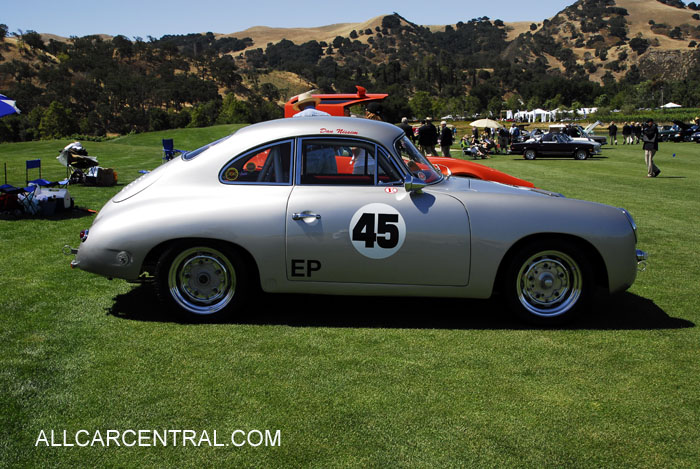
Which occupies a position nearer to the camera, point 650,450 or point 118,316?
point 650,450

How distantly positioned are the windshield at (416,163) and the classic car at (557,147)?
26.6 metres

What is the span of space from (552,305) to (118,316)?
147 inches

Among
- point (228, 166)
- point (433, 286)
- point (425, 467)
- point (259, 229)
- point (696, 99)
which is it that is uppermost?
point (696, 99)

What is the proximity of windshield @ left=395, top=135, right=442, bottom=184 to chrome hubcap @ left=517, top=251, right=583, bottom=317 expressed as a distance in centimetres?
110

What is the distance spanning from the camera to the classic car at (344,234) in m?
4.88

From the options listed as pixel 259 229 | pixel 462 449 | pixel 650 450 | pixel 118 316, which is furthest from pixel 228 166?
pixel 650 450

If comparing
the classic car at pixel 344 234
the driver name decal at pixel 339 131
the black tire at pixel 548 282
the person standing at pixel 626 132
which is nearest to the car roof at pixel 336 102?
the driver name decal at pixel 339 131

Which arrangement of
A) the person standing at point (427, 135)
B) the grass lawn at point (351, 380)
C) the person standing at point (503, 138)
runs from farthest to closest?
the person standing at point (503, 138)
the person standing at point (427, 135)
the grass lawn at point (351, 380)

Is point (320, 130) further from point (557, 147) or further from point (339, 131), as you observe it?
point (557, 147)

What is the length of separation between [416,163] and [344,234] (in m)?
1.01

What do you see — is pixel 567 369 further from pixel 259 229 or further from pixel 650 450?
pixel 259 229

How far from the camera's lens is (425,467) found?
9.70 feet

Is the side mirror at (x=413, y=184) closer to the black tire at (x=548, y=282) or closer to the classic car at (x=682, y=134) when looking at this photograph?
the black tire at (x=548, y=282)

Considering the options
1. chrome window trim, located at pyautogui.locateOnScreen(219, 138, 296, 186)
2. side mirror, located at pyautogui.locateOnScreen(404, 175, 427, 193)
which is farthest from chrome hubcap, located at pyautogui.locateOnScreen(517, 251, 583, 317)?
chrome window trim, located at pyautogui.locateOnScreen(219, 138, 296, 186)
